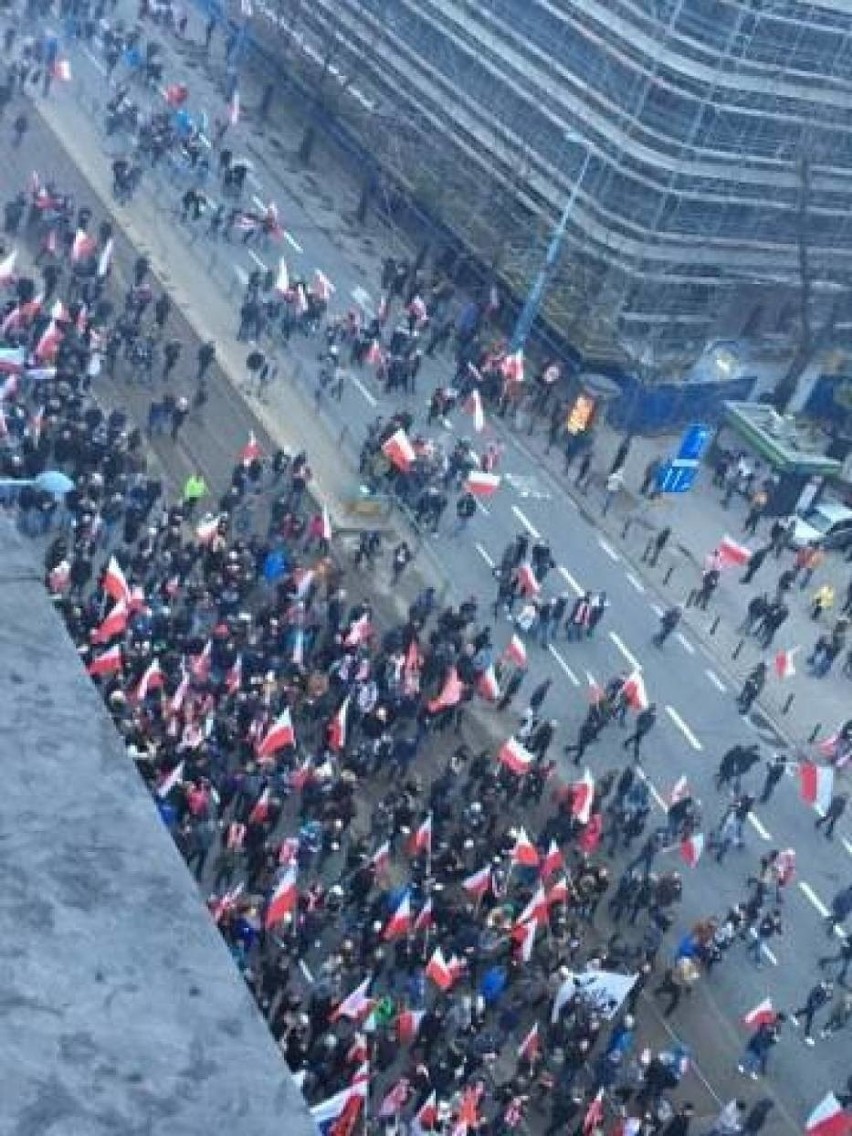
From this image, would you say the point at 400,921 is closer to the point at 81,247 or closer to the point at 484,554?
the point at 484,554

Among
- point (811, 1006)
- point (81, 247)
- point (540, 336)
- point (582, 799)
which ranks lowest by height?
point (811, 1006)

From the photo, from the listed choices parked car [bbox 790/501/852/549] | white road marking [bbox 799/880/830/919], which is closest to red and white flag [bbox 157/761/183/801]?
white road marking [bbox 799/880/830/919]

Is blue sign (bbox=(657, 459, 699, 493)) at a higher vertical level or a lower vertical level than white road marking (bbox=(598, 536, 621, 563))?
higher

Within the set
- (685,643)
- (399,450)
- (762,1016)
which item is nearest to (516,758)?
(762,1016)

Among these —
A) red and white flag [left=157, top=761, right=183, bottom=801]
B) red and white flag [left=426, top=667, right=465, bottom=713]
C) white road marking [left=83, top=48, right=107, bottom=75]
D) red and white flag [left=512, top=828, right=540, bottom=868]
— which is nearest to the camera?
red and white flag [left=157, top=761, right=183, bottom=801]

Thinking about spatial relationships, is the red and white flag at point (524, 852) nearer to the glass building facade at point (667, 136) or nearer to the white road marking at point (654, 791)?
the white road marking at point (654, 791)

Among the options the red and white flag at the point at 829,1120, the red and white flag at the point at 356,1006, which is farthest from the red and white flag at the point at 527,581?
the red and white flag at the point at 356,1006

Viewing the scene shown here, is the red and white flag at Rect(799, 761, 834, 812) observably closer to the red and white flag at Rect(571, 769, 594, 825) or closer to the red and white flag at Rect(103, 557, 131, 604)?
the red and white flag at Rect(571, 769, 594, 825)
